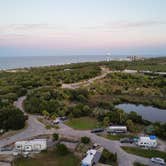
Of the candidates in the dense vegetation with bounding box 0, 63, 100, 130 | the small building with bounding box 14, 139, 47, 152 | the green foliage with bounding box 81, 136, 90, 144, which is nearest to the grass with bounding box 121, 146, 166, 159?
the green foliage with bounding box 81, 136, 90, 144

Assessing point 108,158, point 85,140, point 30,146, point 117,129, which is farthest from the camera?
point 117,129

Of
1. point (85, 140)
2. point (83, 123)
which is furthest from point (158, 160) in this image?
point (83, 123)

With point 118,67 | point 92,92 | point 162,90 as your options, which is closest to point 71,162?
point 92,92

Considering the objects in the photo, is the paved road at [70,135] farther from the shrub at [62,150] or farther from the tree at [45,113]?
the shrub at [62,150]

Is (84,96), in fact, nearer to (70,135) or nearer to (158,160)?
(70,135)

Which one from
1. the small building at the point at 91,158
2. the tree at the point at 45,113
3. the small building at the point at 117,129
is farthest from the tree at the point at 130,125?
the tree at the point at 45,113
